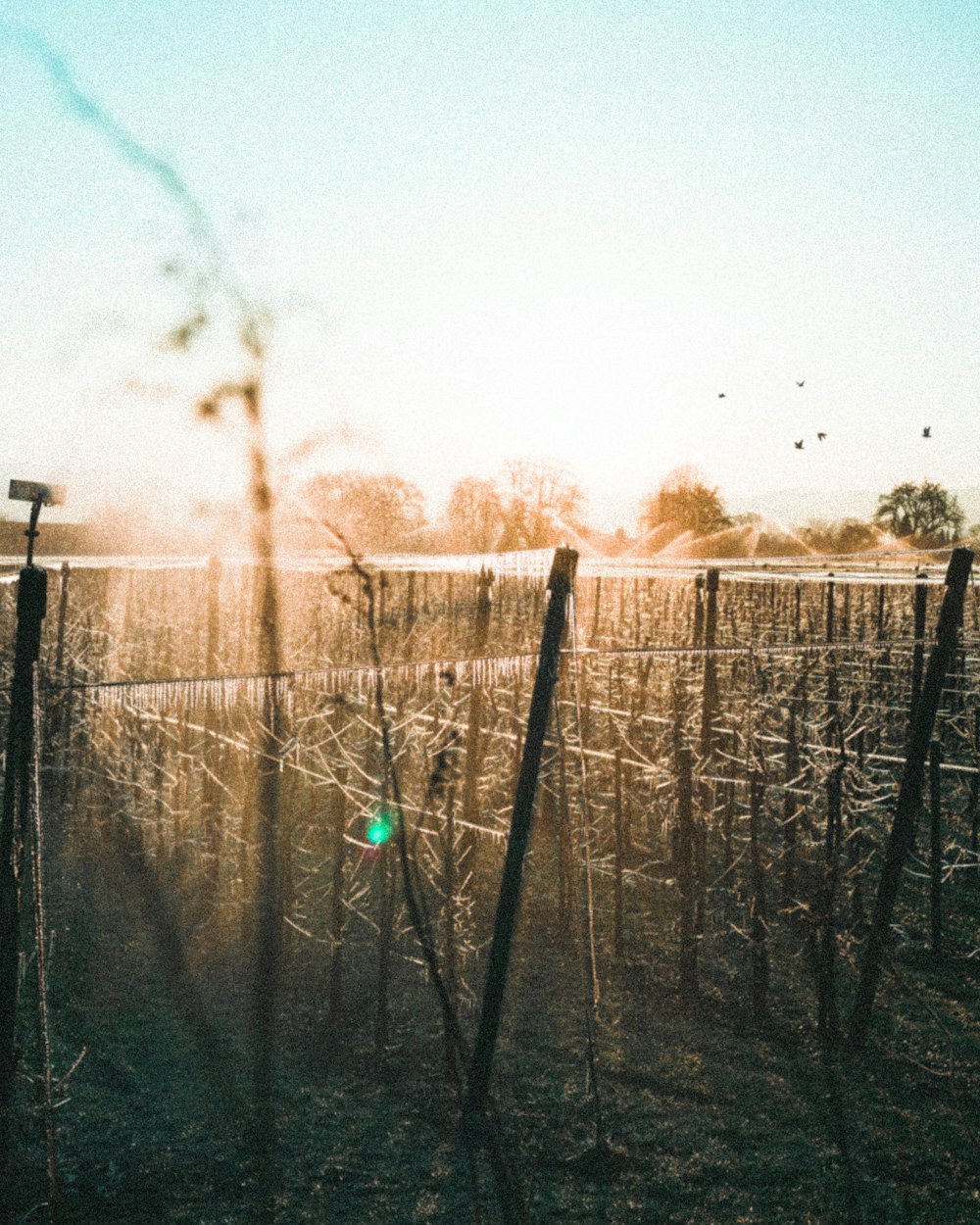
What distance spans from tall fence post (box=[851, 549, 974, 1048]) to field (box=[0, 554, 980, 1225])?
0.67ft

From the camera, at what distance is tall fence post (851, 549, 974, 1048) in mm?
5039

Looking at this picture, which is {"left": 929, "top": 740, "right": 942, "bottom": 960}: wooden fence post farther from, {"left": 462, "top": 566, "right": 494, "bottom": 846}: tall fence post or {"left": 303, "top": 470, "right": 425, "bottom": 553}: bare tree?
{"left": 303, "top": 470, "right": 425, "bottom": 553}: bare tree

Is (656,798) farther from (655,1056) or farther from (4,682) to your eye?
(4,682)

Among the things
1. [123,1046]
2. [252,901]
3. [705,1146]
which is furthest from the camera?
[252,901]

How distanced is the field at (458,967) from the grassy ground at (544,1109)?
2 cm

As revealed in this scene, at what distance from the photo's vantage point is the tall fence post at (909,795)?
504 centimetres

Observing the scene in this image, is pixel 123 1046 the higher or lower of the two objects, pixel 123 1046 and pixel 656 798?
the lower

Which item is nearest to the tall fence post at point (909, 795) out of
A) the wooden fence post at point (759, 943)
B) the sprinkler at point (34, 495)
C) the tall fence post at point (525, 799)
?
the wooden fence post at point (759, 943)

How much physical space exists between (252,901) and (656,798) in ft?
12.6

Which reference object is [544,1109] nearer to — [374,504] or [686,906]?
[686,906]

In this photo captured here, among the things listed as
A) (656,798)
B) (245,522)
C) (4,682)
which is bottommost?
(656,798)

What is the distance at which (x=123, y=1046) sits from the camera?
5012 millimetres

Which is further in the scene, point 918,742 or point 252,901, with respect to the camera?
point 252,901

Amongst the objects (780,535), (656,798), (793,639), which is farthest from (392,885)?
(780,535)
